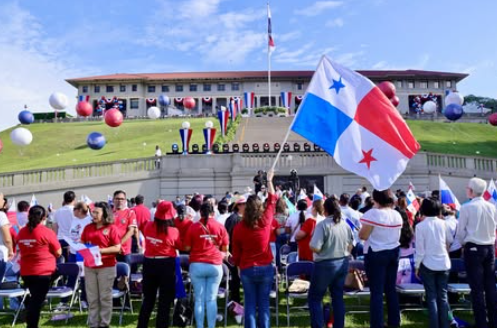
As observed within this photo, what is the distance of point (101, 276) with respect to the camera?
19.6 ft

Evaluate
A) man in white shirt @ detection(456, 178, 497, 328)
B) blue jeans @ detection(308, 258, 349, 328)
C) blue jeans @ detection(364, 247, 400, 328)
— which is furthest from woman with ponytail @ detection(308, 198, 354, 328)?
man in white shirt @ detection(456, 178, 497, 328)

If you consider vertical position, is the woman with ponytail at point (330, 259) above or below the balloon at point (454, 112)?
below

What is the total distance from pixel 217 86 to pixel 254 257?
83.7 meters

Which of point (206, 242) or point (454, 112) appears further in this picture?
point (454, 112)

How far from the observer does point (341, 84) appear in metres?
6.70

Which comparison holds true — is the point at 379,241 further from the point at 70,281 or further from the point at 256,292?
the point at 70,281

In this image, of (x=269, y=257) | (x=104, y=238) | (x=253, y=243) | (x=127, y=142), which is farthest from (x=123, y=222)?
(x=127, y=142)

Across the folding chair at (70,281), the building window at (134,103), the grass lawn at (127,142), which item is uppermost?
the building window at (134,103)

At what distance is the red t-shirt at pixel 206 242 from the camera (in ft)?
19.4

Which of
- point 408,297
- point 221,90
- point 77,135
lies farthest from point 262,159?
point 221,90

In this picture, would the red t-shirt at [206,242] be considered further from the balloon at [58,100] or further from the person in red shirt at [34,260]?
the balloon at [58,100]

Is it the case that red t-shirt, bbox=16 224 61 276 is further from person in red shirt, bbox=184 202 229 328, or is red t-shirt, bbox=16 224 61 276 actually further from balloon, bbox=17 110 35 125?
balloon, bbox=17 110 35 125

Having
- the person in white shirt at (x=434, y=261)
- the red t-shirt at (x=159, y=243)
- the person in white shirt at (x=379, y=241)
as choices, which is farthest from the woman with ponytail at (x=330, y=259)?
the red t-shirt at (x=159, y=243)

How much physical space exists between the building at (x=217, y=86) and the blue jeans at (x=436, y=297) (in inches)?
3105
